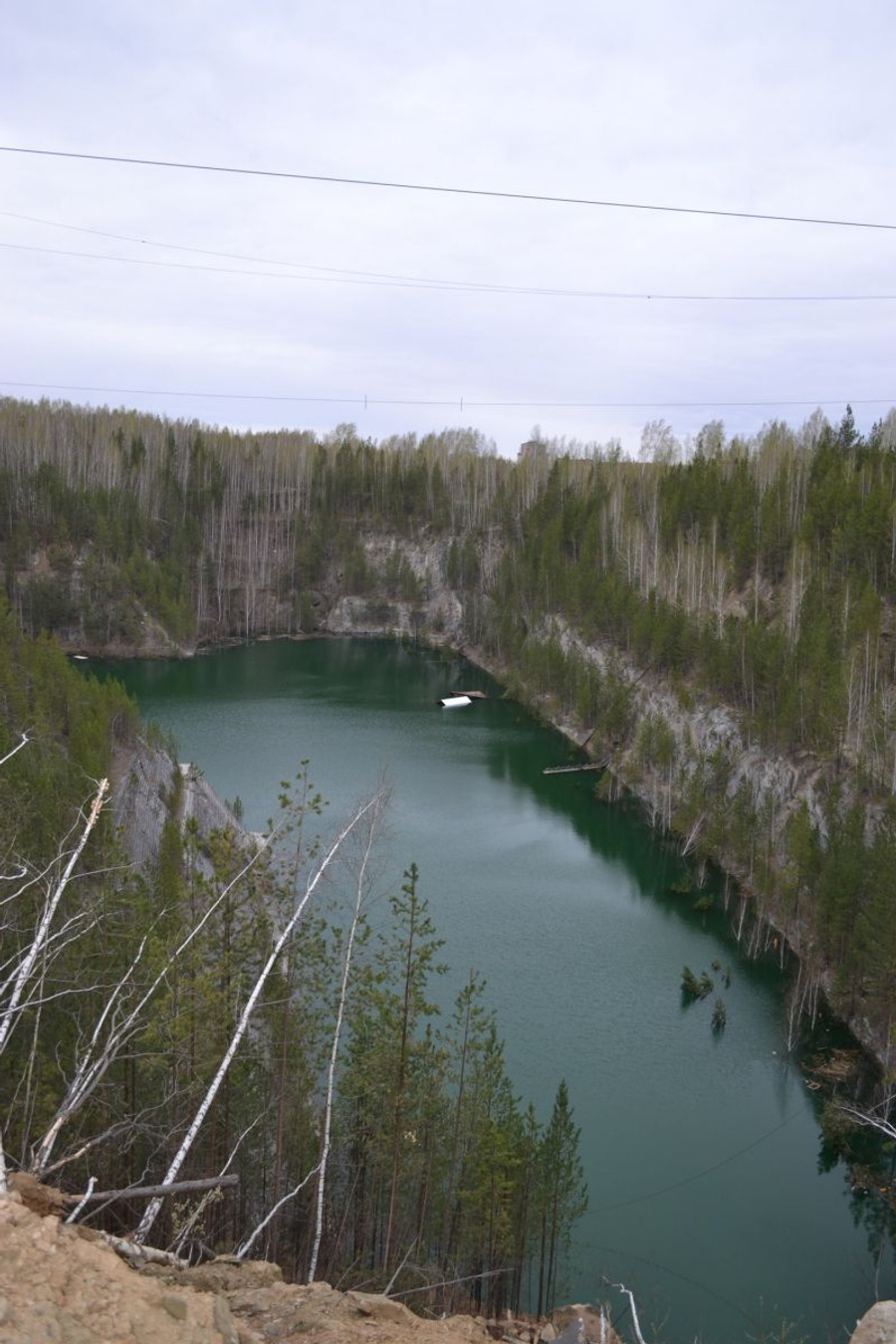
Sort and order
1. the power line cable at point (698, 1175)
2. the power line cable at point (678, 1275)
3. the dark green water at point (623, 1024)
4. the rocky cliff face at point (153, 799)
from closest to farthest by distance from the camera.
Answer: the power line cable at point (678, 1275) < the dark green water at point (623, 1024) < the power line cable at point (698, 1175) < the rocky cliff face at point (153, 799)

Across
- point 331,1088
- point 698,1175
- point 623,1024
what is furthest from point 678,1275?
point 331,1088

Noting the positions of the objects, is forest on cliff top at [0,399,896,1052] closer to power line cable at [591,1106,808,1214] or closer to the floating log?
the floating log

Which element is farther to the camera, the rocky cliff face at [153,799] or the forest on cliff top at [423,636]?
the rocky cliff face at [153,799]

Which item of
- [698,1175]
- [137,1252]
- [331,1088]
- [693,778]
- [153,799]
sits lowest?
[698,1175]

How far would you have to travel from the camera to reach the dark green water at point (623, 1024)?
15.9m

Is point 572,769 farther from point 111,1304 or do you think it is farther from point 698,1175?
point 111,1304

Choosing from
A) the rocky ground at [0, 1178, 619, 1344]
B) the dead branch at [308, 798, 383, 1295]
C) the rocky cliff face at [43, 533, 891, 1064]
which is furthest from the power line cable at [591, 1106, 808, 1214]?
the rocky ground at [0, 1178, 619, 1344]

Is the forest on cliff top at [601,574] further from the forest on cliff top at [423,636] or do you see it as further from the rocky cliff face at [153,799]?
the rocky cliff face at [153,799]

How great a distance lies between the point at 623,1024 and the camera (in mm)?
22688

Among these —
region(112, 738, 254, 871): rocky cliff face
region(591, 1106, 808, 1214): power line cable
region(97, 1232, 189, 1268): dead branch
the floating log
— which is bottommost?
region(591, 1106, 808, 1214): power line cable

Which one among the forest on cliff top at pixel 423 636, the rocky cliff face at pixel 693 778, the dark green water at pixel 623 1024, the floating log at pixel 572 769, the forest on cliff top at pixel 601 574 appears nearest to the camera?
the forest on cliff top at pixel 423 636

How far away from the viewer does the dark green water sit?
15.9m

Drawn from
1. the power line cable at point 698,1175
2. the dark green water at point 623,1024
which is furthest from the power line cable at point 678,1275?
the power line cable at point 698,1175

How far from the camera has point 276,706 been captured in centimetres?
5512
